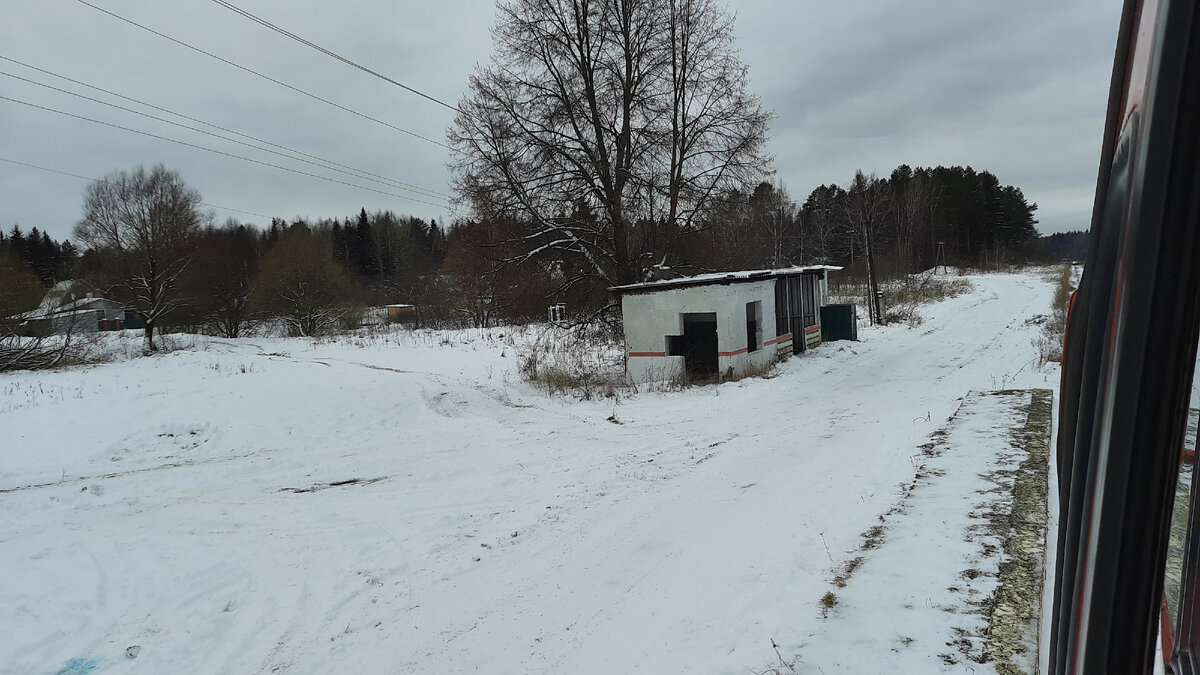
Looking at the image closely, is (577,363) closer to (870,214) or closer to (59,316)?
(870,214)

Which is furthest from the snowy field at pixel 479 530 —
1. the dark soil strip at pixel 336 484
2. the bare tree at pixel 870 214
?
the bare tree at pixel 870 214

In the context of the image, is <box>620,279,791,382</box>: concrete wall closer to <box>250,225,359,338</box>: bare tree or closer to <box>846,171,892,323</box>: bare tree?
<box>846,171,892,323</box>: bare tree

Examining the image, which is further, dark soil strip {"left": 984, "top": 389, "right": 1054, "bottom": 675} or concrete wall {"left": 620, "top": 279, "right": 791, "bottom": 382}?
concrete wall {"left": 620, "top": 279, "right": 791, "bottom": 382}

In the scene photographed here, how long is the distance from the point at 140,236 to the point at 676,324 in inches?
1097

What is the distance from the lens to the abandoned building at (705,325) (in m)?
14.6

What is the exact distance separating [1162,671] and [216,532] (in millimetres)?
7845

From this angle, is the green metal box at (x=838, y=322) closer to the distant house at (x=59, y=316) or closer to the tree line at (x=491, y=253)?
the tree line at (x=491, y=253)

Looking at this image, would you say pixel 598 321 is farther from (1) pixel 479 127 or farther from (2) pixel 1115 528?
(2) pixel 1115 528

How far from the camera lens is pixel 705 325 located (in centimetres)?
1748

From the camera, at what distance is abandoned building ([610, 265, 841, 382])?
1463 cm

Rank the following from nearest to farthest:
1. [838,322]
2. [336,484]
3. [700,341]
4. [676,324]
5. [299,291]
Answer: [336,484], [676,324], [700,341], [838,322], [299,291]

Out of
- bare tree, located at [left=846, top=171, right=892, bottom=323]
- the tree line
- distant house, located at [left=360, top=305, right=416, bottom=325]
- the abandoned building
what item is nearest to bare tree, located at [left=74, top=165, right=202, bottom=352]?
the tree line

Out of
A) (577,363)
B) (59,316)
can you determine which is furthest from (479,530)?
(59,316)

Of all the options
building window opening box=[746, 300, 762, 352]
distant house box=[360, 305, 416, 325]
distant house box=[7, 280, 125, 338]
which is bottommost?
distant house box=[360, 305, 416, 325]
